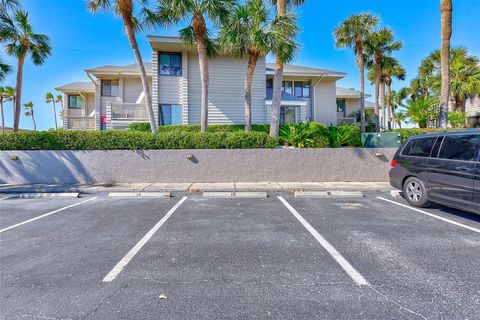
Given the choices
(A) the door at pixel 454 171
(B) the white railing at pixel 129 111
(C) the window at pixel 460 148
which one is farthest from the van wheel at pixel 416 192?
(B) the white railing at pixel 129 111

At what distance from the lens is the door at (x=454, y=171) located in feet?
16.0

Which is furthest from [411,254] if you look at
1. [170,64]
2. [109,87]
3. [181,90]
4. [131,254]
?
[109,87]

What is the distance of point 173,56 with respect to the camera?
52.0 feet

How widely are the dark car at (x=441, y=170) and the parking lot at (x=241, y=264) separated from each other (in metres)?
0.41

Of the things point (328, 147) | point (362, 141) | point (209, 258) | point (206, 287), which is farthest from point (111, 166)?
Result: point (362, 141)

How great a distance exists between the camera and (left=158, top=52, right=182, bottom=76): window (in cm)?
1576

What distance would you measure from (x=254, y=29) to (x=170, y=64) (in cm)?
742

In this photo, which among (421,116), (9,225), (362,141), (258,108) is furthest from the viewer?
(258,108)

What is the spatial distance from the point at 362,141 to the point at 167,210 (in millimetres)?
9975

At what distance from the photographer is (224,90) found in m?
16.4

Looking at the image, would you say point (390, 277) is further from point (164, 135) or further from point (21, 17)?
point (21, 17)

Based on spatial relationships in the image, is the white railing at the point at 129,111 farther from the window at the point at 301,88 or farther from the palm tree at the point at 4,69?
the window at the point at 301,88

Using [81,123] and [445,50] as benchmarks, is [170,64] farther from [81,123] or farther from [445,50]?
[445,50]

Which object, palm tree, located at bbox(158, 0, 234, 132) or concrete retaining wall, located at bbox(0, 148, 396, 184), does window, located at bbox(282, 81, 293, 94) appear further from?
concrete retaining wall, located at bbox(0, 148, 396, 184)
